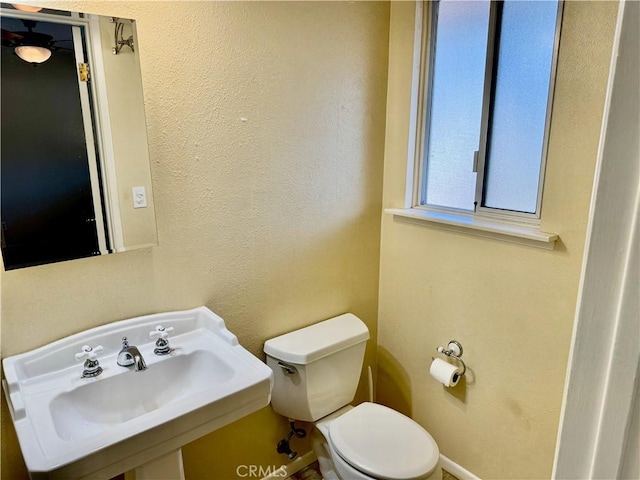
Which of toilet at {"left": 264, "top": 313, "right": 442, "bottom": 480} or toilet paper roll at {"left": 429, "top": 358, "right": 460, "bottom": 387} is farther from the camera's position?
toilet paper roll at {"left": 429, "top": 358, "right": 460, "bottom": 387}

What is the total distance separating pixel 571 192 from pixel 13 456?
6.17ft

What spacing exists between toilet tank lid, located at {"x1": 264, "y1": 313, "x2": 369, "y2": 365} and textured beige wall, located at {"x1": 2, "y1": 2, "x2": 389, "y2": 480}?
64mm

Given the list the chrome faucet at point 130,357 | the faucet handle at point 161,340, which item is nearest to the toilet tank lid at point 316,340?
the faucet handle at point 161,340

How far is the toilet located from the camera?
143 cm

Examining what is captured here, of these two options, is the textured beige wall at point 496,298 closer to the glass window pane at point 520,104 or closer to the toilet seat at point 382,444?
the glass window pane at point 520,104

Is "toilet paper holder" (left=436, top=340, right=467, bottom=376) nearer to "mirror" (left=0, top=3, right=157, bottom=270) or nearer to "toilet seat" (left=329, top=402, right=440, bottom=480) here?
"toilet seat" (left=329, top=402, right=440, bottom=480)

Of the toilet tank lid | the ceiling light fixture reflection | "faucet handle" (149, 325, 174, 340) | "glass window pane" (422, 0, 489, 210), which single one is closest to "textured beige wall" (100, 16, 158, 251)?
the ceiling light fixture reflection

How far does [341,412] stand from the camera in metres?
1.79

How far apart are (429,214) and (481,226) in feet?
0.87

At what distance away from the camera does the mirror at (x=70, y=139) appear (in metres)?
1.08

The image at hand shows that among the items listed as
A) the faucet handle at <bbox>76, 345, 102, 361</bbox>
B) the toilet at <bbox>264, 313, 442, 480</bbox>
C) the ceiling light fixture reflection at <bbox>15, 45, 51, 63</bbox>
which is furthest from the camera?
the toilet at <bbox>264, 313, 442, 480</bbox>

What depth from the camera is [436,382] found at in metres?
1.90

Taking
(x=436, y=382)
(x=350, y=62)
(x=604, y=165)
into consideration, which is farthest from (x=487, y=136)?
(x=604, y=165)

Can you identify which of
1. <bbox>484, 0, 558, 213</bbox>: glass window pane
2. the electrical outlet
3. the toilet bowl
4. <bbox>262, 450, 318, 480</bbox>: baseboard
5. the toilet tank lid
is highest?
<bbox>484, 0, 558, 213</bbox>: glass window pane
